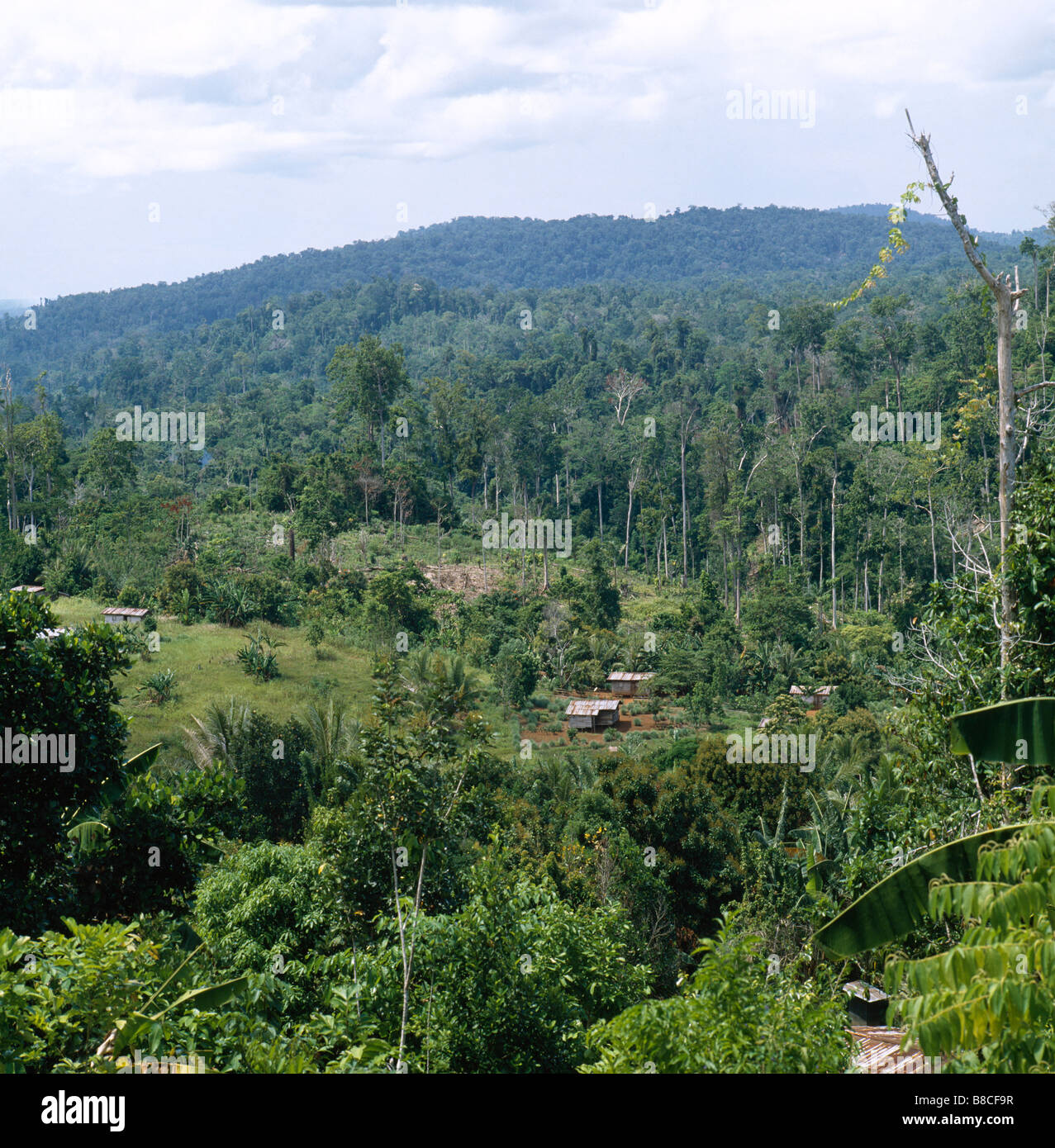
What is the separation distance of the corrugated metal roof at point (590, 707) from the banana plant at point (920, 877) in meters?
25.8

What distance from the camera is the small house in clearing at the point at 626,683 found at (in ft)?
113

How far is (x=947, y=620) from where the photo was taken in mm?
7820

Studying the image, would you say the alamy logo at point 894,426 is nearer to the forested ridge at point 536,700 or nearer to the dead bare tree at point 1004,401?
the forested ridge at point 536,700

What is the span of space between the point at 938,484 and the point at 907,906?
1725 inches

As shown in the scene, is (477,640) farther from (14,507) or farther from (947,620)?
(947,620)

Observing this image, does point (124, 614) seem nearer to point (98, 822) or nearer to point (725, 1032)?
point (98, 822)

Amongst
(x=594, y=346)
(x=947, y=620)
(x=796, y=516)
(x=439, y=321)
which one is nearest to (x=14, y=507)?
(x=796, y=516)

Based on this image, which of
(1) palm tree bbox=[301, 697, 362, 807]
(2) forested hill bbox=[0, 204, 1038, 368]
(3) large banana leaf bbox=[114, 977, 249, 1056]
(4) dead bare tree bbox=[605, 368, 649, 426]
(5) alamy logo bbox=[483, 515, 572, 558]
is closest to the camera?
(3) large banana leaf bbox=[114, 977, 249, 1056]

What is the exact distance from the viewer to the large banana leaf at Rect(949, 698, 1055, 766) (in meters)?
4.83

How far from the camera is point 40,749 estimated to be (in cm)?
807

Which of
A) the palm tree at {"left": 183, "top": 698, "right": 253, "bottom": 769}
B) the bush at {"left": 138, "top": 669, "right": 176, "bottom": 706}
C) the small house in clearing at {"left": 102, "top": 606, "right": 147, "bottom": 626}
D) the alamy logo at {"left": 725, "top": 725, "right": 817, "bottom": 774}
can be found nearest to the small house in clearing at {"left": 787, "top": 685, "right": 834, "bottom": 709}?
the alamy logo at {"left": 725, "top": 725, "right": 817, "bottom": 774}

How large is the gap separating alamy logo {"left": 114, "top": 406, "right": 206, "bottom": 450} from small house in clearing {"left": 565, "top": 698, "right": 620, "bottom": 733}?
3911 centimetres
